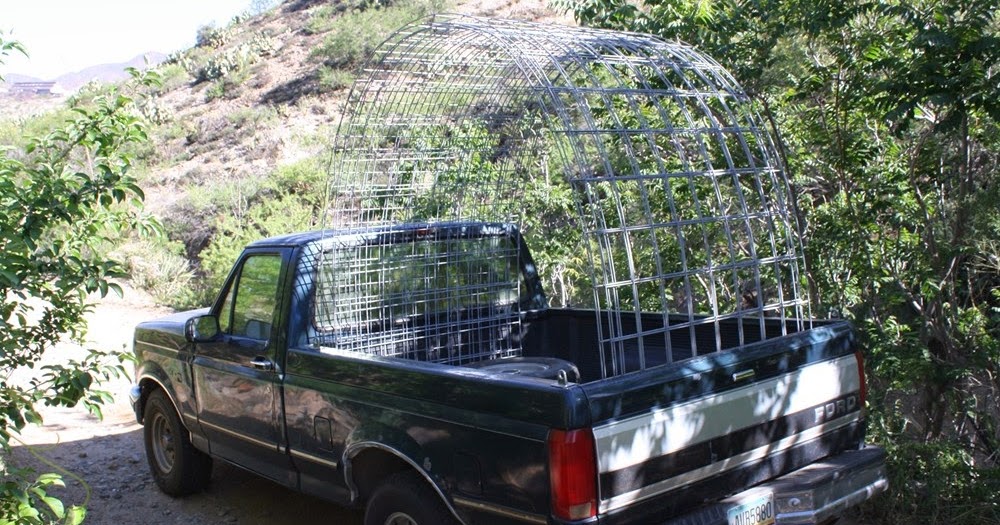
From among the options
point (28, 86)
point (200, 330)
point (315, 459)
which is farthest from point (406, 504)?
point (28, 86)

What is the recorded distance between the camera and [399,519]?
4.05 metres

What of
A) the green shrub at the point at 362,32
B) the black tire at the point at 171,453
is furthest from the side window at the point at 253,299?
the green shrub at the point at 362,32

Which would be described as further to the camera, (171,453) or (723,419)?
(171,453)

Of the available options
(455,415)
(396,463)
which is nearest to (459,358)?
(396,463)

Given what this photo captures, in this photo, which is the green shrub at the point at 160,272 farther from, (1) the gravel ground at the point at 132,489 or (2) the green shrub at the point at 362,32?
(2) the green shrub at the point at 362,32

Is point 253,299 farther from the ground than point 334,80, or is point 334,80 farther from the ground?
point 334,80

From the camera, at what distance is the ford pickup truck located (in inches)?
136

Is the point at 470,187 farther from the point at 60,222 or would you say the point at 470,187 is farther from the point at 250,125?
the point at 250,125

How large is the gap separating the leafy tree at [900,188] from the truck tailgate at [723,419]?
1312 millimetres

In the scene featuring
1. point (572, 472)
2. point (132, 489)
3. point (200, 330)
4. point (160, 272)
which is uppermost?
point (160, 272)

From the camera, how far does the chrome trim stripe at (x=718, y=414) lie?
3.39m

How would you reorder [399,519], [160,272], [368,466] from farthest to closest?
[160,272] → [368,466] → [399,519]

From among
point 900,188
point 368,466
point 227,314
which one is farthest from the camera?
point 900,188

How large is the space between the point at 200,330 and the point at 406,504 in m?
2.16
